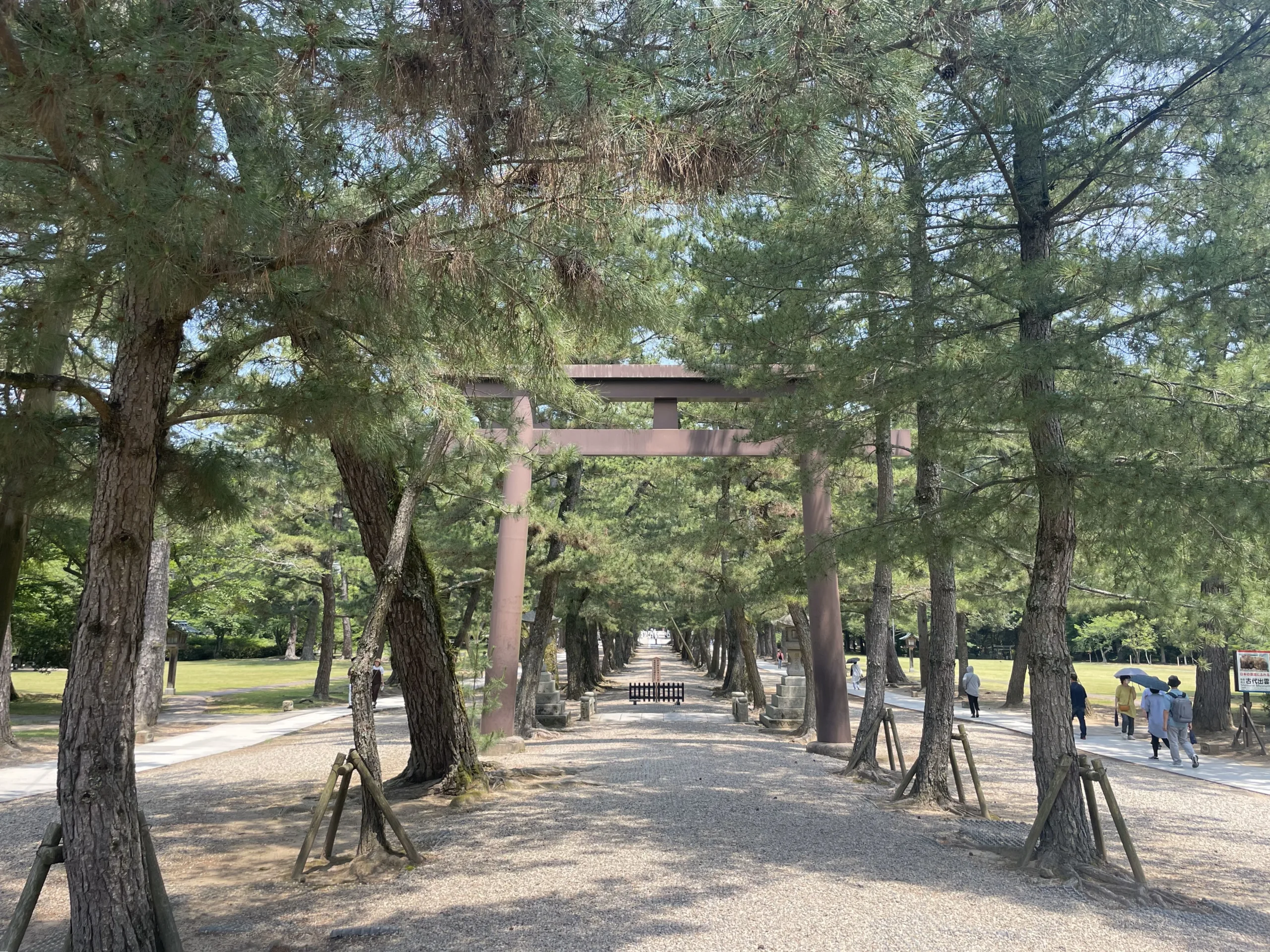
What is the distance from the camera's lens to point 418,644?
28.2 feet

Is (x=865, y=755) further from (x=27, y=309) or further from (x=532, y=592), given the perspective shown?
(x=532, y=592)

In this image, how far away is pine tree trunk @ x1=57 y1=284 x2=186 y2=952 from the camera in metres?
4.02

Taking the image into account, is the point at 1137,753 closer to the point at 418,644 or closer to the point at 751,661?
the point at 751,661

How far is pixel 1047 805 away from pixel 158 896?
18.5 feet

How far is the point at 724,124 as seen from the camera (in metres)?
3.99

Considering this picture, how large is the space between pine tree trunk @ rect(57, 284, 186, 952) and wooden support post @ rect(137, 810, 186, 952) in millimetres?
26

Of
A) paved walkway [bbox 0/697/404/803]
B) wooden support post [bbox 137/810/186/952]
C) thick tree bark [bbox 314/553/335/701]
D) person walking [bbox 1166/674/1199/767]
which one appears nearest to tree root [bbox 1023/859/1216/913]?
wooden support post [bbox 137/810/186/952]

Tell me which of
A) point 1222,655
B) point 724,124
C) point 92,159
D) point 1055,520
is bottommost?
point 1222,655

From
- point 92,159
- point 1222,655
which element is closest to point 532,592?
point 1222,655

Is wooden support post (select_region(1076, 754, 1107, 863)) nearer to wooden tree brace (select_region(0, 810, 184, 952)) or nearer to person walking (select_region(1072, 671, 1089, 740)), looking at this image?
wooden tree brace (select_region(0, 810, 184, 952))

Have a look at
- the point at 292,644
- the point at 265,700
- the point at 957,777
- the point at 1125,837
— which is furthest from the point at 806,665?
the point at 292,644

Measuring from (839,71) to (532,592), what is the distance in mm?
19076

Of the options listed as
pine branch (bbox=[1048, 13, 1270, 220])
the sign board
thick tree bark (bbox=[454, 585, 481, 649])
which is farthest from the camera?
thick tree bark (bbox=[454, 585, 481, 649])

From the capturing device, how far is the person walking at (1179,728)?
12.5 meters
